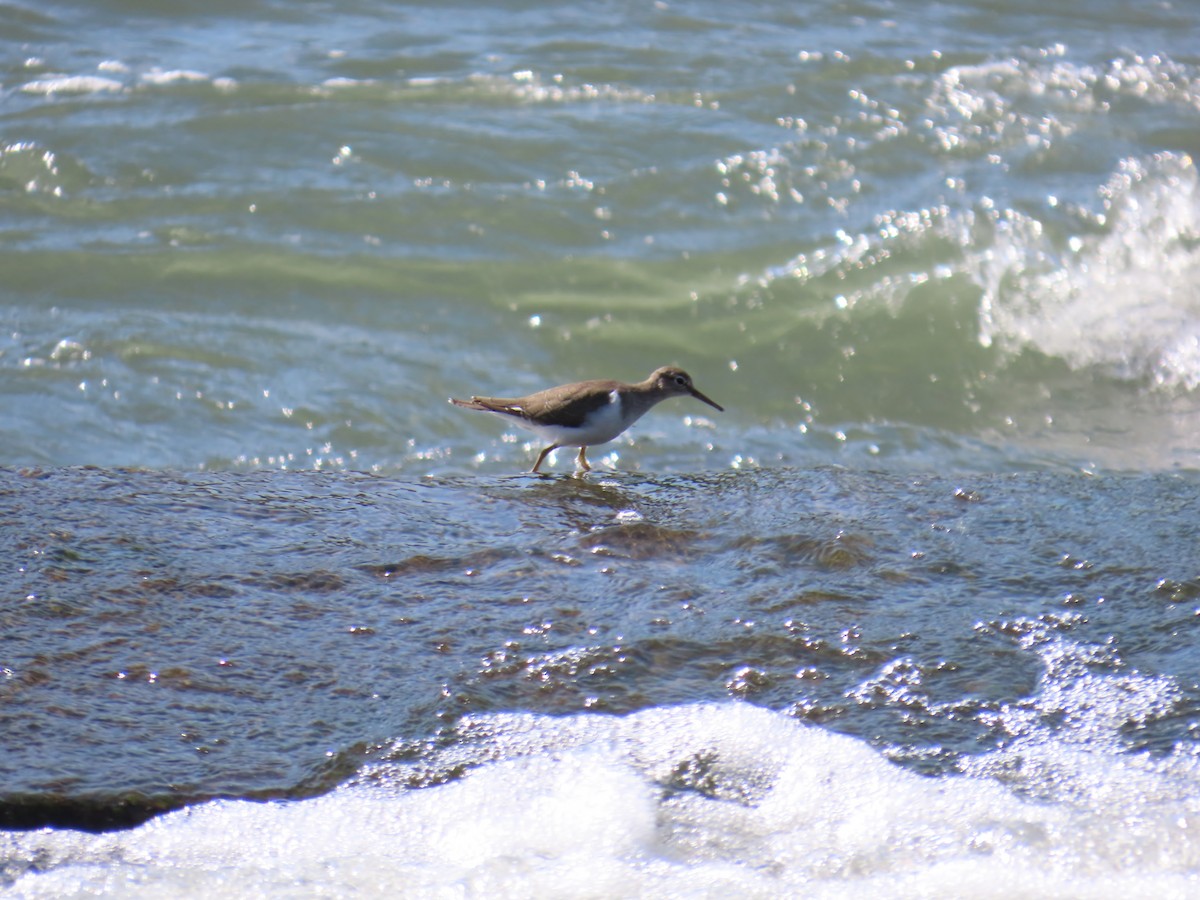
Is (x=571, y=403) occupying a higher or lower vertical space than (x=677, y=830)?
higher

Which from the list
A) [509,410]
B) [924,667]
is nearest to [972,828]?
[924,667]

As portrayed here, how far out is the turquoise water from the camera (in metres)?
2.95

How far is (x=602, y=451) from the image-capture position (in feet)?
27.3

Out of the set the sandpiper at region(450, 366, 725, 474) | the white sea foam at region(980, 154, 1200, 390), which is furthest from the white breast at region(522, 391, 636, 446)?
the white sea foam at region(980, 154, 1200, 390)

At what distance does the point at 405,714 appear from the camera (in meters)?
3.15

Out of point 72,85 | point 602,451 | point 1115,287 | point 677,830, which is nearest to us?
point 677,830

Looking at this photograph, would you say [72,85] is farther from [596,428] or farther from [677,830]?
[677,830]

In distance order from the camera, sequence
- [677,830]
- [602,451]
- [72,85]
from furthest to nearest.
Result: [72,85] → [602,451] → [677,830]

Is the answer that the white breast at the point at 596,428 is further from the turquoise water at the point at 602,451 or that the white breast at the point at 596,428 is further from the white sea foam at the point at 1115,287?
the white sea foam at the point at 1115,287

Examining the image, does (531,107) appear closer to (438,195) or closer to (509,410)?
(438,195)

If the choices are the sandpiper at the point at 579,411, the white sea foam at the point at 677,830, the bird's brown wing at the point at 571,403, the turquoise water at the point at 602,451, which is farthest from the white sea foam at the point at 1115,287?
the white sea foam at the point at 677,830

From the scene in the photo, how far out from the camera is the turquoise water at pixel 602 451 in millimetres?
2949

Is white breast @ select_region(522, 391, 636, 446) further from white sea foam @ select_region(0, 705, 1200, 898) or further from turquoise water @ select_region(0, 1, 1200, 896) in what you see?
white sea foam @ select_region(0, 705, 1200, 898)

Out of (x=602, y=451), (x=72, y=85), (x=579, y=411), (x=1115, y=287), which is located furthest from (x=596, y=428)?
(x=72, y=85)
